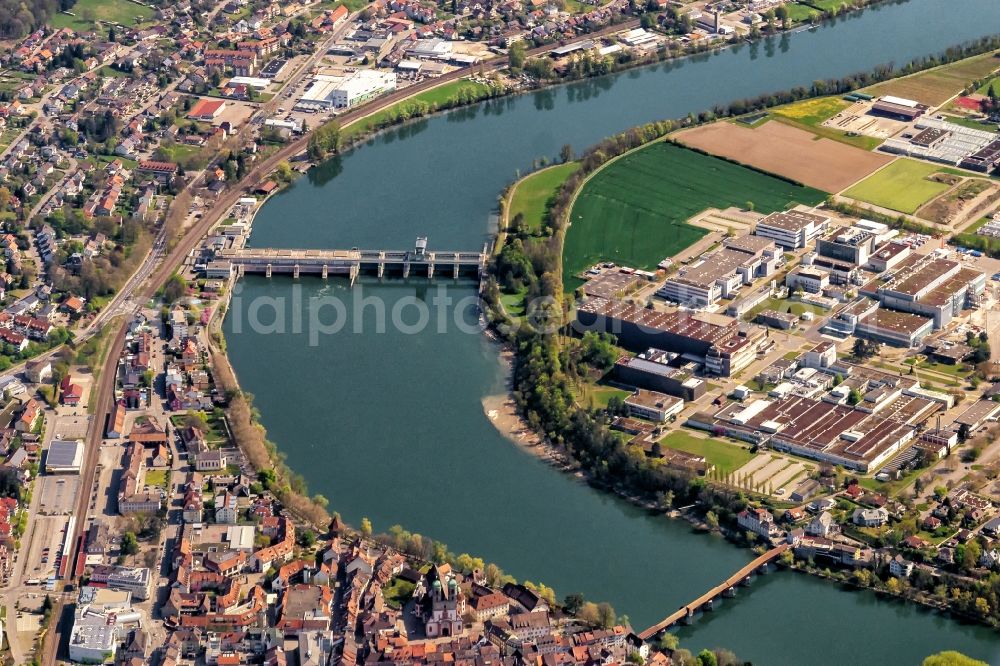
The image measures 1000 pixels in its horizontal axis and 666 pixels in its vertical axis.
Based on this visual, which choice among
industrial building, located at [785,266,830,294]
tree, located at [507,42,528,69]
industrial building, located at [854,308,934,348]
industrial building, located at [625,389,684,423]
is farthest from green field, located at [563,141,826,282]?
tree, located at [507,42,528,69]

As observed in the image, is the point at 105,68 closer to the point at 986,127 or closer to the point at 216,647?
the point at 986,127

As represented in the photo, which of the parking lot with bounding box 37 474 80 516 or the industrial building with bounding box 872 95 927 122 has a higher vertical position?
the industrial building with bounding box 872 95 927 122

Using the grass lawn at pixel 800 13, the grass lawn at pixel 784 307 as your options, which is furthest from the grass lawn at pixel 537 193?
the grass lawn at pixel 800 13

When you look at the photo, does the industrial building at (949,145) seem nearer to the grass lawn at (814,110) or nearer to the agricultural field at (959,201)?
the agricultural field at (959,201)

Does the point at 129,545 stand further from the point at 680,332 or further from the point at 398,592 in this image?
the point at 680,332

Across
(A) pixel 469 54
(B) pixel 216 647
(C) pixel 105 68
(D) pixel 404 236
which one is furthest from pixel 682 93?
(B) pixel 216 647

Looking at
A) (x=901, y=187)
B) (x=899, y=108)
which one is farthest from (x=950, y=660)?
(x=899, y=108)

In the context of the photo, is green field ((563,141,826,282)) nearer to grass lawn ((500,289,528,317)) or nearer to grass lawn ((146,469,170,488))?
grass lawn ((500,289,528,317))
